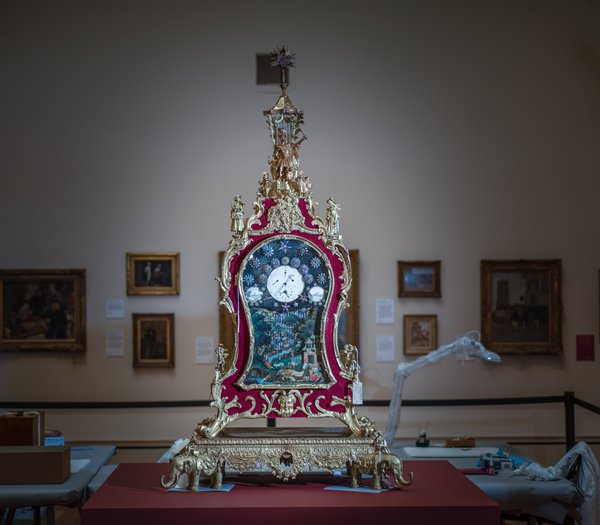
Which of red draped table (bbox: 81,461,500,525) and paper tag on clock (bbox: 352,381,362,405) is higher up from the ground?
paper tag on clock (bbox: 352,381,362,405)

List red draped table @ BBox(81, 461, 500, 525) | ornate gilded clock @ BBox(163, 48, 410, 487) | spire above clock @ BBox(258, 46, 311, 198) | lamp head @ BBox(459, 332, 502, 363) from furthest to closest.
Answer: lamp head @ BBox(459, 332, 502, 363)
spire above clock @ BBox(258, 46, 311, 198)
ornate gilded clock @ BBox(163, 48, 410, 487)
red draped table @ BBox(81, 461, 500, 525)

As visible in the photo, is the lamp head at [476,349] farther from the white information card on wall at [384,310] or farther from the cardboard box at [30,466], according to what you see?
the cardboard box at [30,466]

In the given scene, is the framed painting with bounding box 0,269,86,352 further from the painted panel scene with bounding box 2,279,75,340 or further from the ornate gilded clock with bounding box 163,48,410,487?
the ornate gilded clock with bounding box 163,48,410,487

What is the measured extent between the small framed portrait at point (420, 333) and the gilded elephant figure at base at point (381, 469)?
331cm

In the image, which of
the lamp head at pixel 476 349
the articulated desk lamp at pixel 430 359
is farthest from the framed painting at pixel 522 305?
the lamp head at pixel 476 349

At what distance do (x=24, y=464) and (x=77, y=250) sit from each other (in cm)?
341

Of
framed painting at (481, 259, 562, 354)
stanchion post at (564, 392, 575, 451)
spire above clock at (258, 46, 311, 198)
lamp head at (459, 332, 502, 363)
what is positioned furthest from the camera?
framed painting at (481, 259, 562, 354)

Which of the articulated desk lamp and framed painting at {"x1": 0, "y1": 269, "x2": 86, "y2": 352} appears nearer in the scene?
the articulated desk lamp

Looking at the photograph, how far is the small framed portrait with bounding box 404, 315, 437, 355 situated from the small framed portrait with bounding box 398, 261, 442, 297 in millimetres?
246

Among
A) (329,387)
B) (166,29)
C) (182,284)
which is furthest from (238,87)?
(329,387)

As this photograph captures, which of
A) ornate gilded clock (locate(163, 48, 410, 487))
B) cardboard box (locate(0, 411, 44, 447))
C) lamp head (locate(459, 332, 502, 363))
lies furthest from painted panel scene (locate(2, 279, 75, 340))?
lamp head (locate(459, 332, 502, 363))

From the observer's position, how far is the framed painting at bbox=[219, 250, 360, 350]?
8852 mm

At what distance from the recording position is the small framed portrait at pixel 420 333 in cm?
891

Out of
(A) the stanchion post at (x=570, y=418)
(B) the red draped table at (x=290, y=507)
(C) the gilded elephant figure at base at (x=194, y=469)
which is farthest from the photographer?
(A) the stanchion post at (x=570, y=418)
